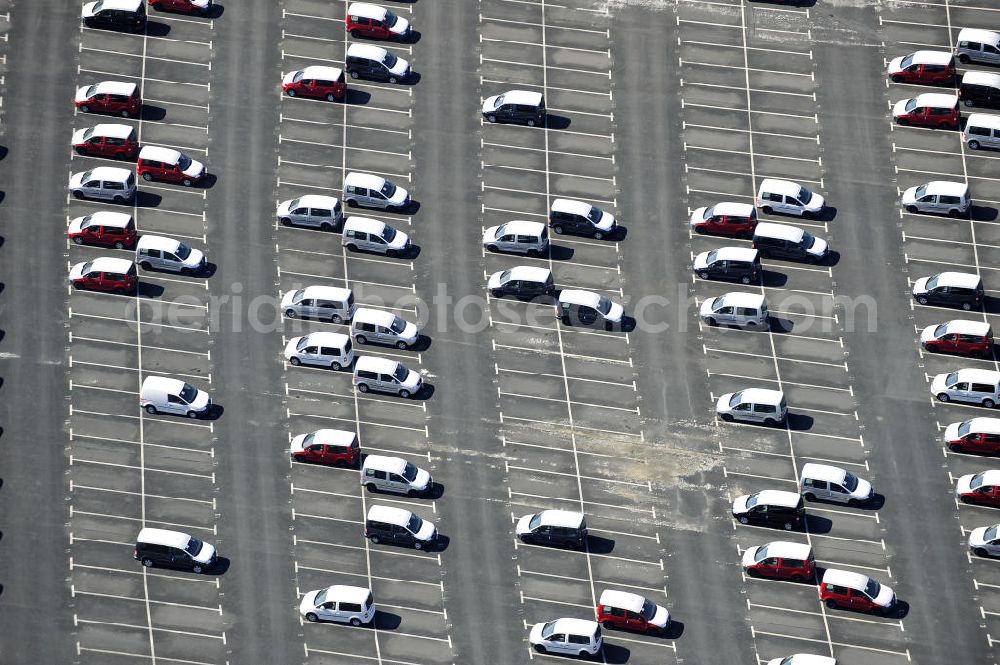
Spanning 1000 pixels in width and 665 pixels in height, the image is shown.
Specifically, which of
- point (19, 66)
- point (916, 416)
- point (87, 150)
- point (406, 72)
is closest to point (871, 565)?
point (916, 416)

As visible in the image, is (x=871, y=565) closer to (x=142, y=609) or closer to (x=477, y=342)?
(x=477, y=342)

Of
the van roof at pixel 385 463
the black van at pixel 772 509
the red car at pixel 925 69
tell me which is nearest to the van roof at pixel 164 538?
the van roof at pixel 385 463

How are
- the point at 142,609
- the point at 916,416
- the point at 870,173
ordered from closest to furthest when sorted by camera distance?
the point at 142,609, the point at 916,416, the point at 870,173

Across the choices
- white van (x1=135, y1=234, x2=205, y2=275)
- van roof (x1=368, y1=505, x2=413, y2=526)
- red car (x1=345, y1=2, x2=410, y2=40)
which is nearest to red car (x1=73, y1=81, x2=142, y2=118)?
white van (x1=135, y1=234, x2=205, y2=275)

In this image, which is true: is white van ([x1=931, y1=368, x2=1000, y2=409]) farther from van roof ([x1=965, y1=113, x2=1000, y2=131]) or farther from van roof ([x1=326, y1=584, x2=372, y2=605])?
van roof ([x1=326, y1=584, x2=372, y2=605])

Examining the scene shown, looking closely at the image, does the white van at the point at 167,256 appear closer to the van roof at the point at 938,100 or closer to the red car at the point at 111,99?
the red car at the point at 111,99

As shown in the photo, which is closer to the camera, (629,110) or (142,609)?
(142,609)

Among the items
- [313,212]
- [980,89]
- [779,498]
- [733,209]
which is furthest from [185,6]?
[779,498]
